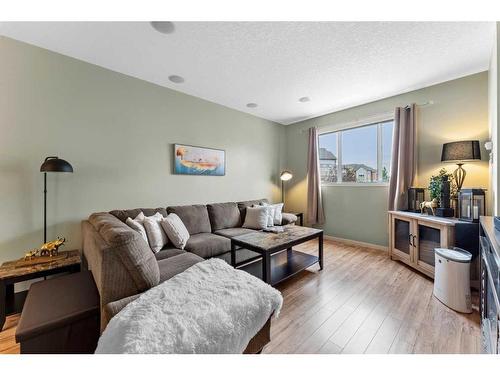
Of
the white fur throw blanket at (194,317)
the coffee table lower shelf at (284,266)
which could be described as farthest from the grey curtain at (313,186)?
the white fur throw blanket at (194,317)

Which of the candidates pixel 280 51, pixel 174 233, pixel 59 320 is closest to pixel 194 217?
pixel 174 233

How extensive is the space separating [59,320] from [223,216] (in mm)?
2152

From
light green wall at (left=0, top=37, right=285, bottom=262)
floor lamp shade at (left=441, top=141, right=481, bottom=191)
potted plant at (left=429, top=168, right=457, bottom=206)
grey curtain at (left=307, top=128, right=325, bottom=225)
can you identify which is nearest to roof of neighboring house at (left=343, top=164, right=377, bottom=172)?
grey curtain at (left=307, top=128, right=325, bottom=225)

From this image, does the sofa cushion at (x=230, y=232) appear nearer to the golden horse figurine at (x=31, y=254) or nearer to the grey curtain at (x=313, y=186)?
the grey curtain at (x=313, y=186)

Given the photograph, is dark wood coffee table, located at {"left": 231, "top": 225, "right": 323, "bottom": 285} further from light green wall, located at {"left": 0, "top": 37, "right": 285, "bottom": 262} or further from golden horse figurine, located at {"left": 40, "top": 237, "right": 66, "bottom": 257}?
golden horse figurine, located at {"left": 40, "top": 237, "right": 66, "bottom": 257}

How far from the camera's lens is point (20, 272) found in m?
1.60

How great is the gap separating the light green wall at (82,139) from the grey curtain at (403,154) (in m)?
2.85

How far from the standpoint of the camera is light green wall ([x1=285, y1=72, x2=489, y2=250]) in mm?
2436

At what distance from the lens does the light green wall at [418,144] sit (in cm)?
244

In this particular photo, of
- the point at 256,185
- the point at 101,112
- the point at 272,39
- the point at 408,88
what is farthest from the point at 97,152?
the point at 408,88

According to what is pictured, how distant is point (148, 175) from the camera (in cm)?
275
